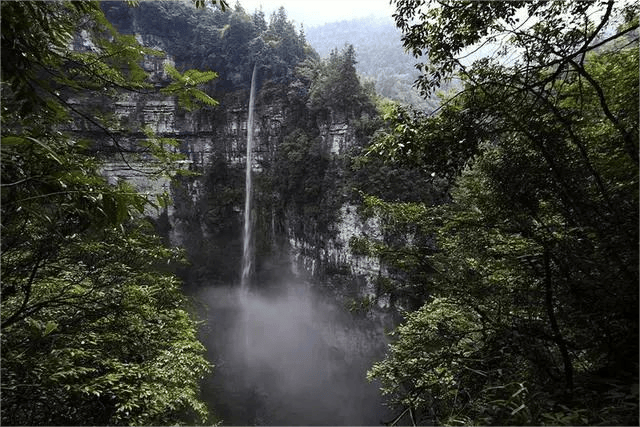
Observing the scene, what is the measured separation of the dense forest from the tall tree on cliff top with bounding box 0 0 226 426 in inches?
1.0

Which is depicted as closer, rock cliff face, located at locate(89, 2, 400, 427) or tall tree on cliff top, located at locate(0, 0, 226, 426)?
tall tree on cliff top, located at locate(0, 0, 226, 426)

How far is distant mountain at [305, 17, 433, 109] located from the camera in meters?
43.5

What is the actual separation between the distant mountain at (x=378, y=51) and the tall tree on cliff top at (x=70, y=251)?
1132 inches

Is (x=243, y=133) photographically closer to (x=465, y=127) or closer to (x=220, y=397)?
(x=220, y=397)

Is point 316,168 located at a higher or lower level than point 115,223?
higher

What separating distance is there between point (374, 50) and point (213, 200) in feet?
191

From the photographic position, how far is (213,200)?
93.9 feet

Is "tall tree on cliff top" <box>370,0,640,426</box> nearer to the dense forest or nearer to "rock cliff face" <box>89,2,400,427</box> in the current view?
the dense forest

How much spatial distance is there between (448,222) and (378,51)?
245ft

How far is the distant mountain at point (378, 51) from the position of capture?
143 feet

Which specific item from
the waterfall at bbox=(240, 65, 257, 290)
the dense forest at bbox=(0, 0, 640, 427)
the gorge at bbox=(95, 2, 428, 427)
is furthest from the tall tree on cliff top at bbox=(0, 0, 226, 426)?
the waterfall at bbox=(240, 65, 257, 290)

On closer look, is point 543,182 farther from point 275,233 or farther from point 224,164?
point 224,164

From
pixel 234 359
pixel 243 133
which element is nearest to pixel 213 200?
pixel 243 133

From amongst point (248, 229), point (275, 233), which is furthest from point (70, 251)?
point (248, 229)
